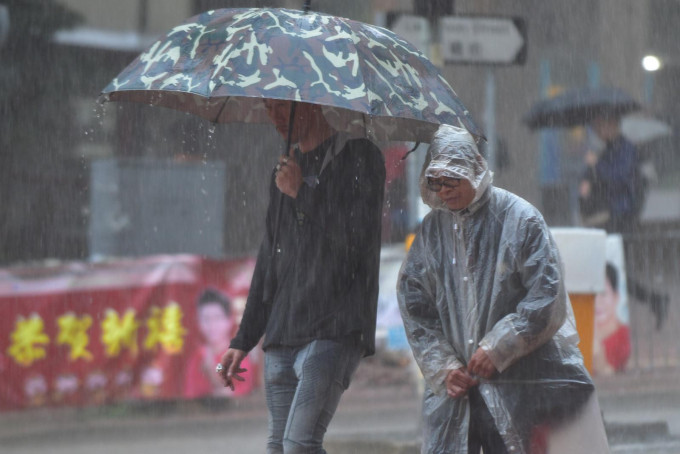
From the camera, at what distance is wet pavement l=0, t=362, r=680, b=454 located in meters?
7.43

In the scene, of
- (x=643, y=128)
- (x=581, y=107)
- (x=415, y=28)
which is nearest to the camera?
(x=415, y=28)

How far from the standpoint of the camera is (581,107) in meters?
12.9

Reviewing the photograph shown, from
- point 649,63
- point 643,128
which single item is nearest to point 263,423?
point 643,128

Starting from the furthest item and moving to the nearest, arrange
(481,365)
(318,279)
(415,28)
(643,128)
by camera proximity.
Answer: (643,128) → (415,28) → (318,279) → (481,365)

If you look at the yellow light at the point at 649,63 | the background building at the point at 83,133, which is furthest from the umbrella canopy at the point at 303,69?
the yellow light at the point at 649,63

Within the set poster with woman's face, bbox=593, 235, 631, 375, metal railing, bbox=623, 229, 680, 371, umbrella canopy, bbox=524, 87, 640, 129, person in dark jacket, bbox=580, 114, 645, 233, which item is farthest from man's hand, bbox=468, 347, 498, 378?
umbrella canopy, bbox=524, 87, 640, 129

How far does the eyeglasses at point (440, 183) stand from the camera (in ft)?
12.2

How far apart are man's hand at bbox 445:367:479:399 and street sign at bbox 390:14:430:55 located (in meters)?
4.01

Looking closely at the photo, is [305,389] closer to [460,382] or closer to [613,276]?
[460,382]

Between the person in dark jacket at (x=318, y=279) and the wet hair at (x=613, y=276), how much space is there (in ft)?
20.7

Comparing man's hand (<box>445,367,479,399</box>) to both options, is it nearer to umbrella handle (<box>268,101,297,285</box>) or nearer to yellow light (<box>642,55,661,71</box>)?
umbrella handle (<box>268,101,297,285</box>)

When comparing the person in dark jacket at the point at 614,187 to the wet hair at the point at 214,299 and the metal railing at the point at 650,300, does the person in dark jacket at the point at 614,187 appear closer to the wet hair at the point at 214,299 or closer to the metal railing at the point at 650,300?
the metal railing at the point at 650,300

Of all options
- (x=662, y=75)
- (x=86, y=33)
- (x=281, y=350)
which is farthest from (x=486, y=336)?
(x=662, y=75)

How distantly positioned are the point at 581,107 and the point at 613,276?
136 inches
